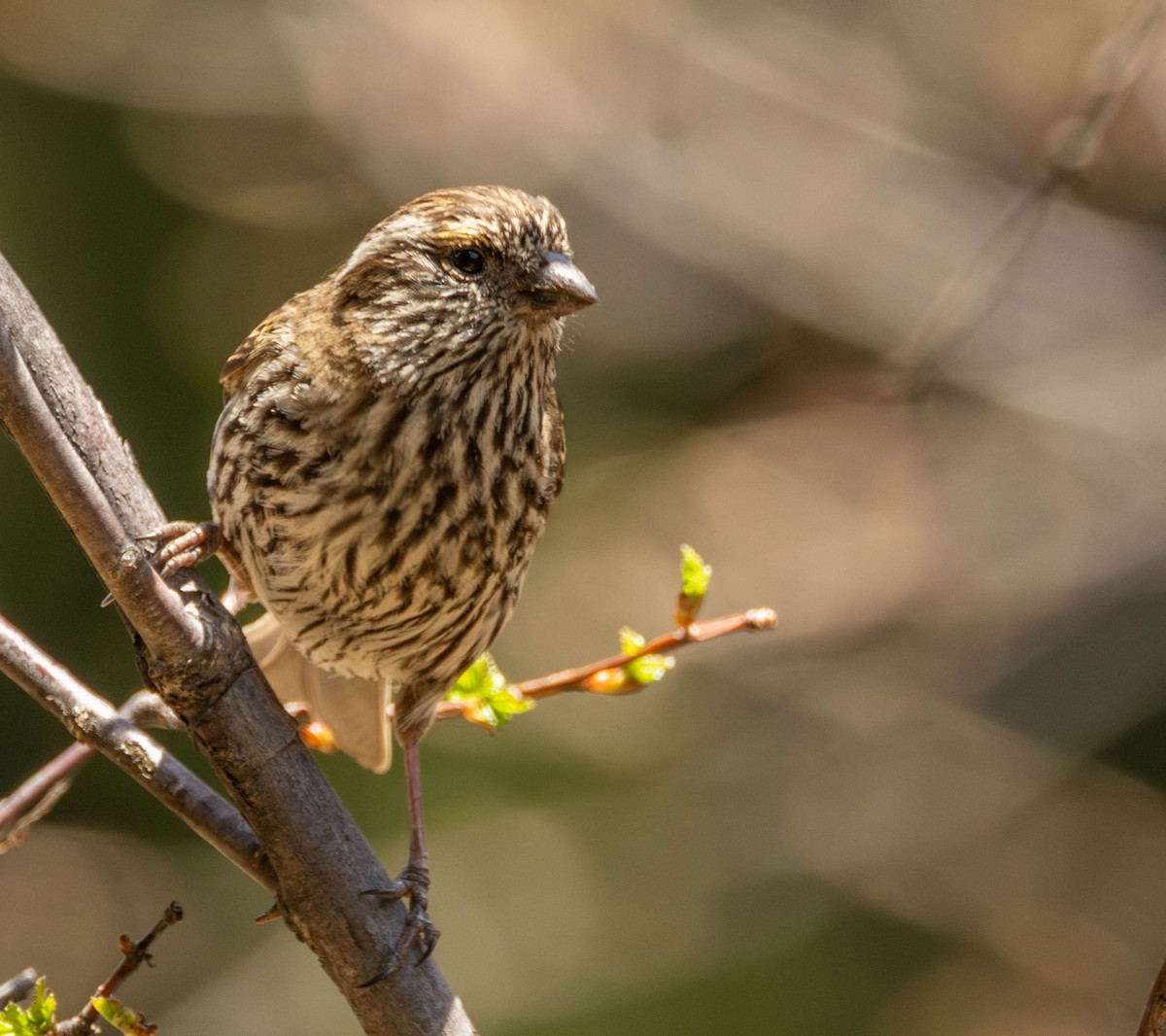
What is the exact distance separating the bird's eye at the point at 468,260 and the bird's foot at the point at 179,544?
0.76 metres

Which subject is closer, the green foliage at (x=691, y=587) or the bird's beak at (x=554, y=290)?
the green foliage at (x=691, y=587)

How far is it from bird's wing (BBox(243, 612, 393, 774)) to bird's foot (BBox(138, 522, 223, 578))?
0.85m

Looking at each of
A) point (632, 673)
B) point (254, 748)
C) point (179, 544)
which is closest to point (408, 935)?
point (254, 748)

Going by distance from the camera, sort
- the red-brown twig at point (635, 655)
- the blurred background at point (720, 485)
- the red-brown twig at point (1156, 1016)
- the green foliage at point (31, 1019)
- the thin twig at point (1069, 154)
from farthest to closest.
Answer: the blurred background at point (720, 485), the thin twig at point (1069, 154), the red-brown twig at point (635, 655), the green foliage at point (31, 1019), the red-brown twig at point (1156, 1016)

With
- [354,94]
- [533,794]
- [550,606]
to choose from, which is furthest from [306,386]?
[354,94]

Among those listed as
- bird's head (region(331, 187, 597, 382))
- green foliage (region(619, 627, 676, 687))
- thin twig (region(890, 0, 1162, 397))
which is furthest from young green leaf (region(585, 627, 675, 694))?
thin twig (region(890, 0, 1162, 397))

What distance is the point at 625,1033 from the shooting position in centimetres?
683

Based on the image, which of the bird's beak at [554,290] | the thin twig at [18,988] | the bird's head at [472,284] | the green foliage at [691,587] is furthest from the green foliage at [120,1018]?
the bird's beak at [554,290]

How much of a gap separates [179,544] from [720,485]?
20.4 ft

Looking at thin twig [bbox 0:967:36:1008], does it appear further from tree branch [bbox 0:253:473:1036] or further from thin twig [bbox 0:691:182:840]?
tree branch [bbox 0:253:473:1036]

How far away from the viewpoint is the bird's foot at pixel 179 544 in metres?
2.78

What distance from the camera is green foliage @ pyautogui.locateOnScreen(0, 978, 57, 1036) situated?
2.46 meters

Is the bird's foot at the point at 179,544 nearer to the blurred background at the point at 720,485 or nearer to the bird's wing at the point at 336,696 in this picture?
the bird's wing at the point at 336,696

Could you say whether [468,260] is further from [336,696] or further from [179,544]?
[336,696]
